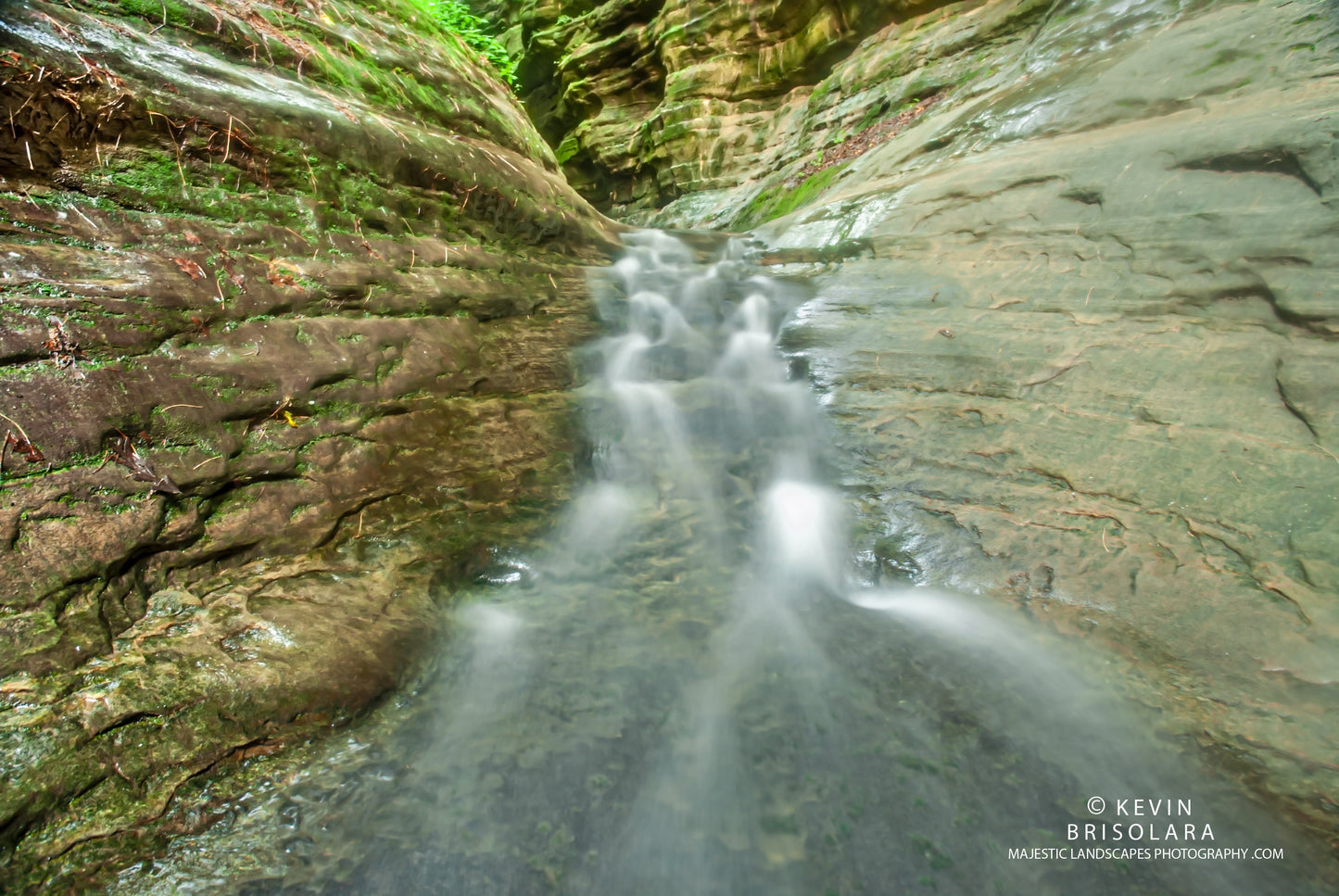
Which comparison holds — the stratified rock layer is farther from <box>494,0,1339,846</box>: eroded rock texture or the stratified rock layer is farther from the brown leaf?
the brown leaf

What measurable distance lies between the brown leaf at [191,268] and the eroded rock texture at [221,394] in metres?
0.03

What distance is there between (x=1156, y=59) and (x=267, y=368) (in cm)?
734

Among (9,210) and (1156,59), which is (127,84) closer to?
(9,210)

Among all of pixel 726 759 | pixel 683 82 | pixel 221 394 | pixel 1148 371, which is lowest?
pixel 726 759

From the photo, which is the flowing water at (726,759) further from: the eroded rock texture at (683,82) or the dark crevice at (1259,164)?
the eroded rock texture at (683,82)

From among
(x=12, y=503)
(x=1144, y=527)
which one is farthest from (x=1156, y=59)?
(x=12, y=503)

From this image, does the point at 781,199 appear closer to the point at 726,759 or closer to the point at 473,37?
the point at 473,37

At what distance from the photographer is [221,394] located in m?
2.61

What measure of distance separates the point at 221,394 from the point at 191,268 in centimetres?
64

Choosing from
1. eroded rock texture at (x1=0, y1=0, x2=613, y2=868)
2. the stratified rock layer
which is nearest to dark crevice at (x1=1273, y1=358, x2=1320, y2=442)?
the stratified rock layer

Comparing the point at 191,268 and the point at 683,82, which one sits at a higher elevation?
the point at 683,82

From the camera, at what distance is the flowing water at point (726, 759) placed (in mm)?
1777

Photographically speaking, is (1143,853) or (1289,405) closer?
(1143,853)

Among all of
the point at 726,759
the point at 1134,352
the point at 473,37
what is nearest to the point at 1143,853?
the point at 726,759
